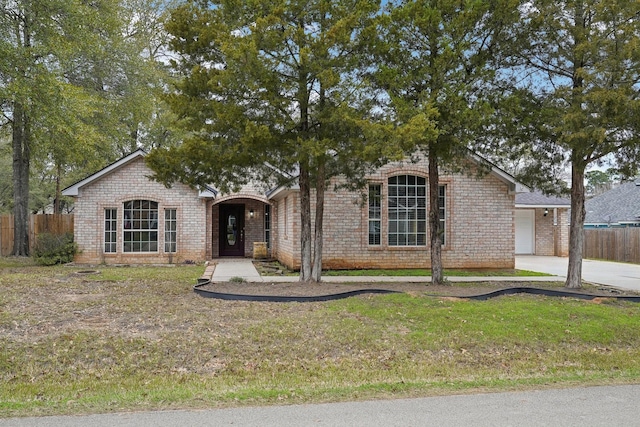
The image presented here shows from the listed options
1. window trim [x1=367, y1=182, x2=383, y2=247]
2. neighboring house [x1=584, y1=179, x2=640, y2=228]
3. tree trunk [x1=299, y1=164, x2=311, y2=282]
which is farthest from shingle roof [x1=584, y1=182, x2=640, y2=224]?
tree trunk [x1=299, y1=164, x2=311, y2=282]

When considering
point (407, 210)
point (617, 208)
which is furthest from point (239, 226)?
point (617, 208)

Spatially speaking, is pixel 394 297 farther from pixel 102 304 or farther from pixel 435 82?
pixel 102 304

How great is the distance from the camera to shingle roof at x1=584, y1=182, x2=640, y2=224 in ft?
89.4

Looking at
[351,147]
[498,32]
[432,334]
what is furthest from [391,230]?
[432,334]

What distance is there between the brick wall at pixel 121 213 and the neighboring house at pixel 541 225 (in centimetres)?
1535

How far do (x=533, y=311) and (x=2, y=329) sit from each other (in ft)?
27.3

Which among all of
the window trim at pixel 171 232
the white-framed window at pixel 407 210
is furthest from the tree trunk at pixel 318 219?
the window trim at pixel 171 232

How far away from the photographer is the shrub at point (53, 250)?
701 inches

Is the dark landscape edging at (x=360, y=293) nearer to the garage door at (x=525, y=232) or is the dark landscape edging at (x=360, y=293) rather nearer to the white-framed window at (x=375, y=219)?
the white-framed window at (x=375, y=219)

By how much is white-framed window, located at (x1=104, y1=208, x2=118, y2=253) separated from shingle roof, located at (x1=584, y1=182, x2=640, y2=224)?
79.0 feet

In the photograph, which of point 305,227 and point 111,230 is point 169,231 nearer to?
point 111,230

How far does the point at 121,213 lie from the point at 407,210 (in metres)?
10.0

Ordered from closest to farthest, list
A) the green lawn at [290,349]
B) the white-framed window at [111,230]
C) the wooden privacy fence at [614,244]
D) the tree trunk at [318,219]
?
the green lawn at [290,349], the tree trunk at [318,219], the white-framed window at [111,230], the wooden privacy fence at [614,244]

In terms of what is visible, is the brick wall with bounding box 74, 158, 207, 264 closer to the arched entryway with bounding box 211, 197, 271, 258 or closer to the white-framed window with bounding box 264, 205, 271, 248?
the arched entryway with bounding box 211, 197, 271, 258
